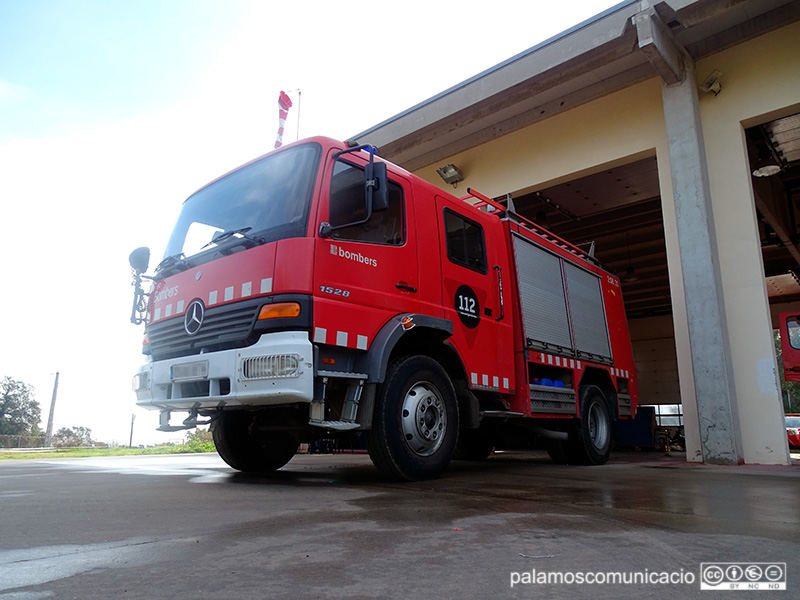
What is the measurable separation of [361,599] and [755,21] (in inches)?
360

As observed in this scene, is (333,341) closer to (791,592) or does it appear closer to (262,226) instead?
(262,226)

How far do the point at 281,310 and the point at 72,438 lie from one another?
25.9 meters

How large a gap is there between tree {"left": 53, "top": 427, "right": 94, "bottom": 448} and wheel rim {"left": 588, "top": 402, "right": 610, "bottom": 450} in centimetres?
2169

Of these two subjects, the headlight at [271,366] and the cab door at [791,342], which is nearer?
the headlight at [271,366]

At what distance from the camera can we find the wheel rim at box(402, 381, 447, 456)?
14.2ft

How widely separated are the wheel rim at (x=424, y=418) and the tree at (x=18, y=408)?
32253 mm

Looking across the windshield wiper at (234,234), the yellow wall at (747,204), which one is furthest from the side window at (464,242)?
the yellow wall at (747,204)

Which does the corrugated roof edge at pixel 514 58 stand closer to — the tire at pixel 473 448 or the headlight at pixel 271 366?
the tire at pixel 473 448

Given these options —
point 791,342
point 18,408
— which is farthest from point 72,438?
point 791,342

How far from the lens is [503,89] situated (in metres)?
9.06

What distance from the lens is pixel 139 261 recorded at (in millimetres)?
5301

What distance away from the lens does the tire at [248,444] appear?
5.32m

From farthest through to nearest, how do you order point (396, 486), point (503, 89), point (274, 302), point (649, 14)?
point (503, 89), point (649, 14), point (396, 486), point (274, 302)

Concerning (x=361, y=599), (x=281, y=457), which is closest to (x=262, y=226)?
(x=281, y=457)
